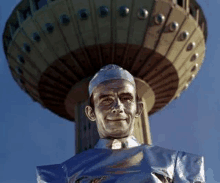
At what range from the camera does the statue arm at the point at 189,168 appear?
3.92 meters

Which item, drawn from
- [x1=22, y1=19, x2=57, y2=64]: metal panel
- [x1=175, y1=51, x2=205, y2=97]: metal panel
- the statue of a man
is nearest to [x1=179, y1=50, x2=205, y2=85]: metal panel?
[x1=175, y1=51, x2=205, y2=97]: metal panel

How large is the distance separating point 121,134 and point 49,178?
2.65 ft

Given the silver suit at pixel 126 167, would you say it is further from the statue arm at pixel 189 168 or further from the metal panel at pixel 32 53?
the metal panel at pixel 32 53

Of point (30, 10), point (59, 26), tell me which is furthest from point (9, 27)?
point (59, 26)

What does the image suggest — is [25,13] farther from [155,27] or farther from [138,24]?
[155,27]

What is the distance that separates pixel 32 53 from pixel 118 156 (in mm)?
17152

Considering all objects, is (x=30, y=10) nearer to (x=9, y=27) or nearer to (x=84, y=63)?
(x=9, y=27)

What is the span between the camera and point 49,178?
402 centimetres

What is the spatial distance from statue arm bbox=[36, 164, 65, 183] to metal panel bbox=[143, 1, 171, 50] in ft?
50.8

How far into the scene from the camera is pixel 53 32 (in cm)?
1952

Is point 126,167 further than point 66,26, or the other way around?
point 66,26

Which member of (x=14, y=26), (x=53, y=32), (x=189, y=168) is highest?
(x=14, y=26)

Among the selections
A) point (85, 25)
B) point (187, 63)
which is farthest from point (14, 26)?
point (187, 63)

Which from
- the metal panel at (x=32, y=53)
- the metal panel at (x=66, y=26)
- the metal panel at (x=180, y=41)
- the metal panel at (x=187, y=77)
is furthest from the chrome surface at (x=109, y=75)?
the metal panel at (x=187, y=77)
